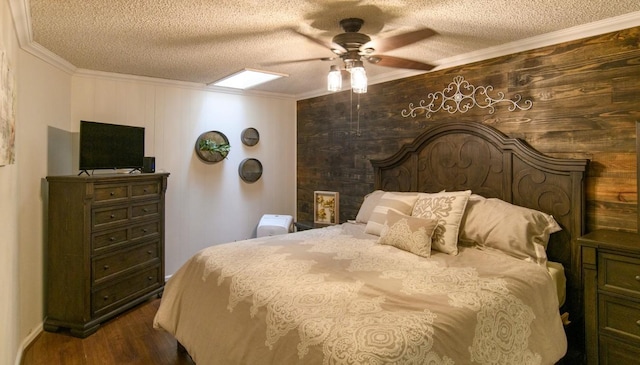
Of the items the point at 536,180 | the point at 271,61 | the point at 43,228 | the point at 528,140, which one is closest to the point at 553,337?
the point at 536,180

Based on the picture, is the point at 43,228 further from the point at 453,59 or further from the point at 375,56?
the point at 453,59

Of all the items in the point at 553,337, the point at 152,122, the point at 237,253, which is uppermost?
the point at 152,122

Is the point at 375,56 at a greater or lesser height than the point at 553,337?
greater

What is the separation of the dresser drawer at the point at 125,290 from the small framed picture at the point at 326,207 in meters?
1.90

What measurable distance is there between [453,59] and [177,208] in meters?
3.27

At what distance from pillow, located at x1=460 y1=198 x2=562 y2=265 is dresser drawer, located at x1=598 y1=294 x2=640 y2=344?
1.25 feet

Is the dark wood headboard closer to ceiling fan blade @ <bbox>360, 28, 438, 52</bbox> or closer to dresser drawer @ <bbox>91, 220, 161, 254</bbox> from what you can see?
ceiling fan blade @ <bbox>360, 28, 438, 52</bbox>

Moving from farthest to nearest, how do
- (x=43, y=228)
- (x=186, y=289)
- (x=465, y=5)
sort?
(x=43, y=228), (x=186, y=289), (x=465, y=5)

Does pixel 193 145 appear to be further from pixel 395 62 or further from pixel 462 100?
pixel 462 100

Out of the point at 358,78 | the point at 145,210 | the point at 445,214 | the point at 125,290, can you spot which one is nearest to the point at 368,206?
the point at 445,214

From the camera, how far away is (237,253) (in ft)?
7.96

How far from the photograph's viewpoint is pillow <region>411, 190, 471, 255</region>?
2471mm

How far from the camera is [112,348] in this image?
2705 mm

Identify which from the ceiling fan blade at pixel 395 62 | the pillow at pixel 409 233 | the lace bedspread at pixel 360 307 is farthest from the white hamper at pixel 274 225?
the ceiling fan blade at pixel 395 62
